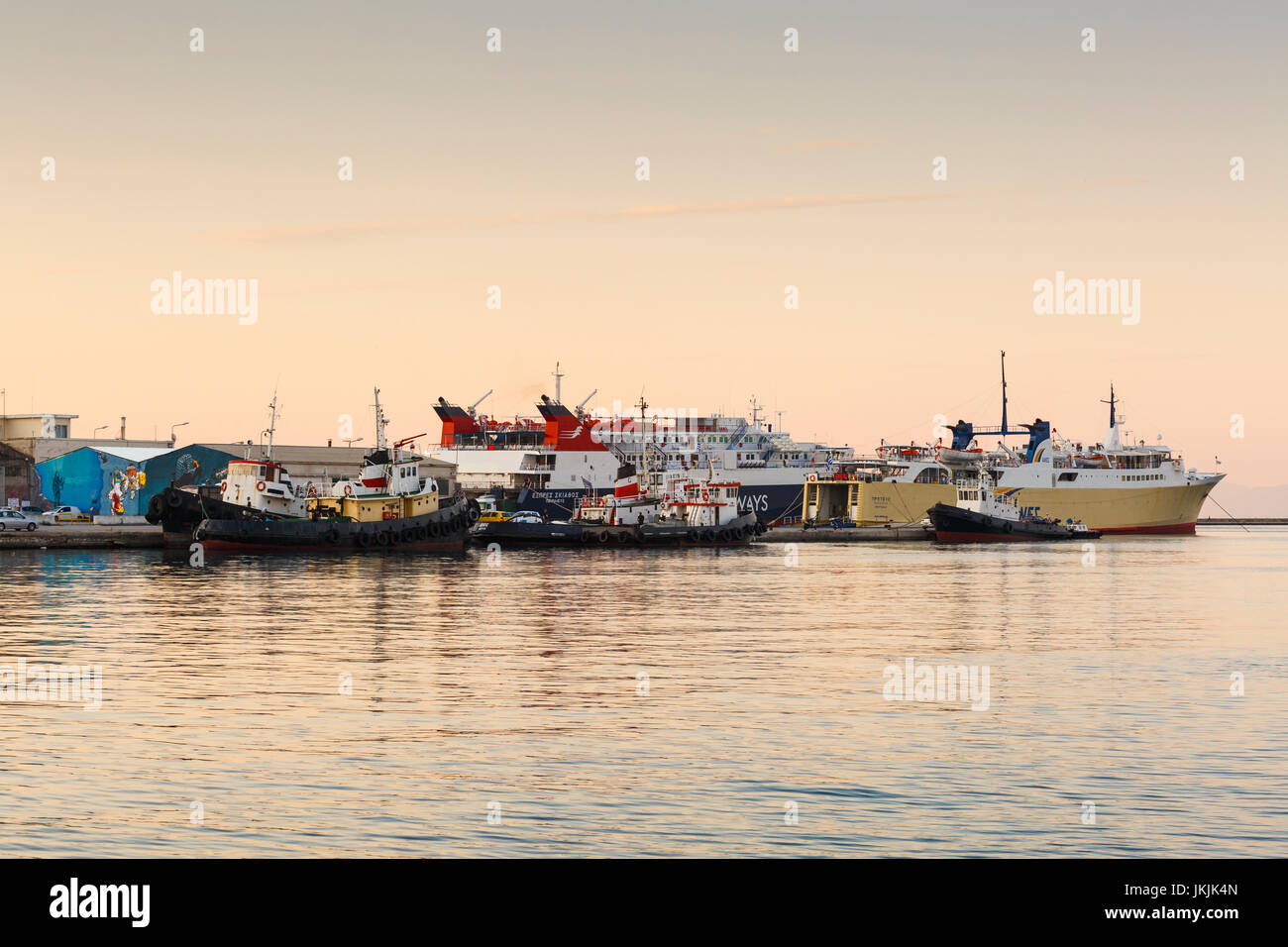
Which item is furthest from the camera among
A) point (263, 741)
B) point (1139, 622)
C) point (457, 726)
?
point (1139, 622)

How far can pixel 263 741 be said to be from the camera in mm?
19266

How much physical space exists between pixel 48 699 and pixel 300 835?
11.4m

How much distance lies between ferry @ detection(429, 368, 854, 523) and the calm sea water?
74.7 m

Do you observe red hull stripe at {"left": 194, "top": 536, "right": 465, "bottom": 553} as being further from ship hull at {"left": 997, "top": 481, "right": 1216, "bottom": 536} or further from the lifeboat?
ship hull at {"left": 997, "top": 481, "right": 1216, "bottom": 536}

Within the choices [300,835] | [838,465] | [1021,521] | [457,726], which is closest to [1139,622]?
[457,726]

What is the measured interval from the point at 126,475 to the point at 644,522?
38.9m

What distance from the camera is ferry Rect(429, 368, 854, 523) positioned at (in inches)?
4766

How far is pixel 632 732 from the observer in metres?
20.1

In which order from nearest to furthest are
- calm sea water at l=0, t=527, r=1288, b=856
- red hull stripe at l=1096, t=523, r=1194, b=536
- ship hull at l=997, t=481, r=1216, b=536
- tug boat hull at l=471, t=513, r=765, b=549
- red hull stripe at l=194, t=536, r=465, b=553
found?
calm sea water at l=0, t=527, r=1288, b=856 → red hull stripe at l=194, t=536, r=465, b=553 → tug boat hull at l=471, t=513, r=765, b=549 → ship hull at l=997, t=481, r=1216, b=536 → red hull stripe at l=1096, t=523, r=1194, b=536

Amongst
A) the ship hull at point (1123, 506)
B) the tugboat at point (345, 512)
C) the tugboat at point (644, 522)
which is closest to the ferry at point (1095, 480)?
the ship hull at point (1123, 506)

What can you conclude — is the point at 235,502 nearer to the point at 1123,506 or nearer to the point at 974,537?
the point at 974,537

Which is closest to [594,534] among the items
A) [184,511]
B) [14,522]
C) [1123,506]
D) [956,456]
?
[184,511]

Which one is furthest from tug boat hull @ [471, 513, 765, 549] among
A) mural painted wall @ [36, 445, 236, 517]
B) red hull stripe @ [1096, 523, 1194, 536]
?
red hull stripe @ [1096, 523, 1194, 536]

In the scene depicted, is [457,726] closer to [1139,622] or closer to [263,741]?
[263,741]
